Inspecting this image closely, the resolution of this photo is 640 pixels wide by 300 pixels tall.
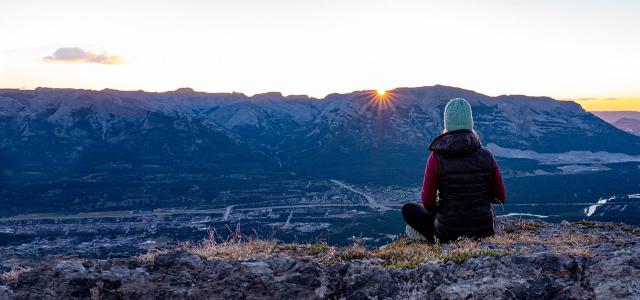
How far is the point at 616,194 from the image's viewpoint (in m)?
180

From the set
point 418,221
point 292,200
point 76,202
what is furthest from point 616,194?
point 418,221

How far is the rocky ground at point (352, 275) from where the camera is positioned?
7133 mm

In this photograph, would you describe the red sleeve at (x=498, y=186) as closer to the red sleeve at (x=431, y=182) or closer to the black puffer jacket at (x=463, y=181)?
the black puffer jacket at (x=463, y=181)

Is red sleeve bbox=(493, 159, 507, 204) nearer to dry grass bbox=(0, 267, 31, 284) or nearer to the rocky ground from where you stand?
the rocky ground

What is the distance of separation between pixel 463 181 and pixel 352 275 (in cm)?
340

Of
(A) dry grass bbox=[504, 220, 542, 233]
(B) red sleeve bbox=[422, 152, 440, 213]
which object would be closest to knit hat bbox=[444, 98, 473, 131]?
(B) red sleeve bbox=[422, 152, 440, 213]

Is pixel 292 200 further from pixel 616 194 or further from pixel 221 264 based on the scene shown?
pixel 221 264

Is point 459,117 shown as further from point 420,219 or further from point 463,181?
point 420,219

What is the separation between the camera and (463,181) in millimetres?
10289

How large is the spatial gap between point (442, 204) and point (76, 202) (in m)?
193

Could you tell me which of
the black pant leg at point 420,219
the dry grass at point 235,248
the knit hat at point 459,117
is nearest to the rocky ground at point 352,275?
the dry grass at point 235,248

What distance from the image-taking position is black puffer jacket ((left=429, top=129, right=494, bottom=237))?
10.3 meters

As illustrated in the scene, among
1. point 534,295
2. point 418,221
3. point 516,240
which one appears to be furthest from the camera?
point 418,221

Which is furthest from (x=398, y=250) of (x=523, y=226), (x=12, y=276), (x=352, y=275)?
(x=12, y=276)
